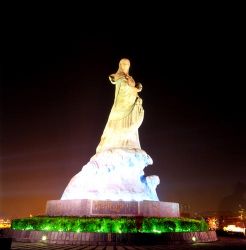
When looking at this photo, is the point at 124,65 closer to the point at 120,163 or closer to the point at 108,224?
the point at 120,163

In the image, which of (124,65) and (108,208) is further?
(124,65)

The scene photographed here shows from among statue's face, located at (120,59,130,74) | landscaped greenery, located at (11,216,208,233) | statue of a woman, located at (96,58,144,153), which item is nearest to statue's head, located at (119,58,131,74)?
statue's face, located at (120,59,130,74)

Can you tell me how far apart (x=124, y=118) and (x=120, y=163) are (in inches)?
142

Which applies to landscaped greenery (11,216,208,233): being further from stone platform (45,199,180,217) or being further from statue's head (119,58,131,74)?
statue's head (119,58,131,74)

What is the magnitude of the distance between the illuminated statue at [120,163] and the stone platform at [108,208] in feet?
4.47

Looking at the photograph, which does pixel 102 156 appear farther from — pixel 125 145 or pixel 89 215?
pixel 89 215

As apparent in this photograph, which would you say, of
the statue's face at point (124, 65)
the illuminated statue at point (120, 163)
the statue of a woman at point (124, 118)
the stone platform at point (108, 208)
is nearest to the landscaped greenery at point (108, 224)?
the stone platform at point (108, 208)

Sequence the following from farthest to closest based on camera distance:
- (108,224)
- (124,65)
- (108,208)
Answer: (124,65) < (108,208) < (108,224)

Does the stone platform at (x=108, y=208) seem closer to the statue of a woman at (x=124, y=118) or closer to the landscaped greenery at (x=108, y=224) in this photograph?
the landscaped greenery at (x=108, y=224)

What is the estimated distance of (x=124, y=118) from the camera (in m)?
23.8

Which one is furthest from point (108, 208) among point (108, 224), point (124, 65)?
point (124, 65)

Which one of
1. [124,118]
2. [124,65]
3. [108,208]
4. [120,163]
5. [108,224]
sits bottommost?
[108,224]

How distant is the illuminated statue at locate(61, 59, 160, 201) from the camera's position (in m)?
20.7

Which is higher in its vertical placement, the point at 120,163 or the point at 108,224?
the point at 120,163
